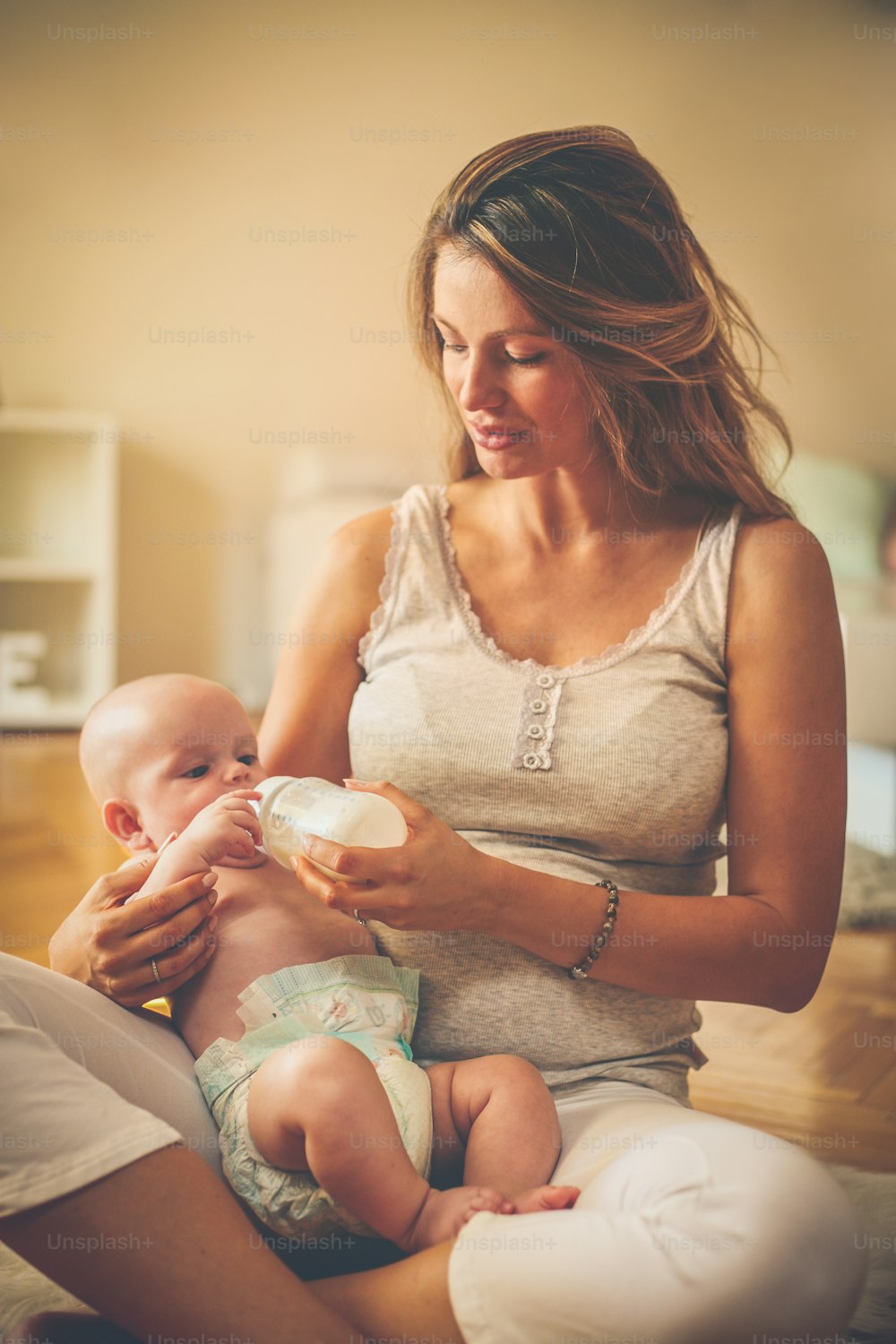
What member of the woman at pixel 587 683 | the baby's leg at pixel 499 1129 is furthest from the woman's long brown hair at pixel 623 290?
the baby's leg at pixel 499 1129

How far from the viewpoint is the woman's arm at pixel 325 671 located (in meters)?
1.08

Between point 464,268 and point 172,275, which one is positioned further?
point 172,275

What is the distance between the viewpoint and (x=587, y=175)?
969 millimetres

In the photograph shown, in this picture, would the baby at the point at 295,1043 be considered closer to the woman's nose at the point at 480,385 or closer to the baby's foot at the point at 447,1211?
the baby's foot at the point at 447,1211

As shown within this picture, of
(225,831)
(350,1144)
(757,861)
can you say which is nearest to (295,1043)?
(350,1144)

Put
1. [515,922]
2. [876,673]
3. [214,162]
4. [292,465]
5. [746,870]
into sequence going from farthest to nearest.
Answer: [292,465] → [214,162] → [876,673] → [746,870] → [515,922]

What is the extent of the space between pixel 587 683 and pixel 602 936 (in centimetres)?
22

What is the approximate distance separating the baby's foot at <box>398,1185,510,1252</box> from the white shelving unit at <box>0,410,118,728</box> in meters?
2.84

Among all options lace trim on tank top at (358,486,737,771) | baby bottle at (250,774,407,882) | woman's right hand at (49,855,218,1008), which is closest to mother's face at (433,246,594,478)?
lace trim on tank top at (358,486,737,771)

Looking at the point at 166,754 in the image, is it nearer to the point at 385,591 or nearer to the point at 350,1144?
the point at 385,591

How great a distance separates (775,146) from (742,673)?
8.02ft

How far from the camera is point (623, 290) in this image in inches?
38.7

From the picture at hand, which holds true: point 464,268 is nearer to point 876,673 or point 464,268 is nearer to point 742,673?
point 742,673

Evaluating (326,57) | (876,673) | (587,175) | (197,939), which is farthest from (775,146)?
(197,939)
